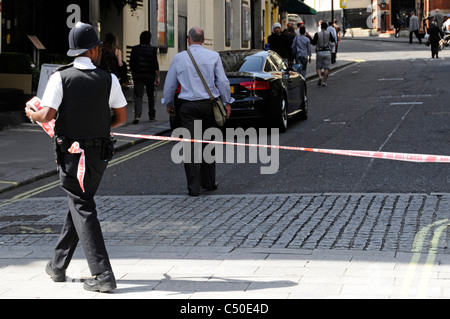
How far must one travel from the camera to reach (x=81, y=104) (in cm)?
629

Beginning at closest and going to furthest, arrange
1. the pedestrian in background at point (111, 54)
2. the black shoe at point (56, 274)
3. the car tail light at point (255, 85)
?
the black shoe at point (56, 274), the car tail light at point (255, 85), the pedestrian in background at point (111, 54)

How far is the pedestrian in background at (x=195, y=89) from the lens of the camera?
10.4 metres

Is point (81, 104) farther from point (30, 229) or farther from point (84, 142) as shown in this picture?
point (30, 229)

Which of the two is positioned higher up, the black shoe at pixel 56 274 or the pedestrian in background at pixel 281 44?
the pedestrian in background at pixel 281 44

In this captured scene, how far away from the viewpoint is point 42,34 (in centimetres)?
2312

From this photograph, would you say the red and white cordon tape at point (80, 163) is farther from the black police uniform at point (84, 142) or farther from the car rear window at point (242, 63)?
the car rear window at point (242, 63)

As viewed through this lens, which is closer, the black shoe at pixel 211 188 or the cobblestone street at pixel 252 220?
the cobblestone street at pixel 252 220

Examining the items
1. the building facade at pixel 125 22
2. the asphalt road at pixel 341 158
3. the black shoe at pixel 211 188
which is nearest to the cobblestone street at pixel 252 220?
the black shoe at pixel 211 188

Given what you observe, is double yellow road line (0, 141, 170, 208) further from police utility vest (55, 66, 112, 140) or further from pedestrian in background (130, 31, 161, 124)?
police utility vest (55, 66, 112, 140)

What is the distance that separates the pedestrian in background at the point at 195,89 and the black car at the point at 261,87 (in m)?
5.13

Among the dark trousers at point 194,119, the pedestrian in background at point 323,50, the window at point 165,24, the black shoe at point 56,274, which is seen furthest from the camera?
the window at point 165,24
